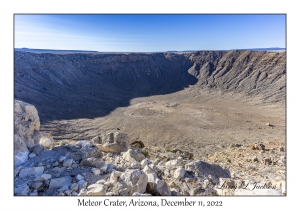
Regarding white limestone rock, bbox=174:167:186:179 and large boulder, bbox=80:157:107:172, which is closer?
large boulder, bbox=80:157:107:172

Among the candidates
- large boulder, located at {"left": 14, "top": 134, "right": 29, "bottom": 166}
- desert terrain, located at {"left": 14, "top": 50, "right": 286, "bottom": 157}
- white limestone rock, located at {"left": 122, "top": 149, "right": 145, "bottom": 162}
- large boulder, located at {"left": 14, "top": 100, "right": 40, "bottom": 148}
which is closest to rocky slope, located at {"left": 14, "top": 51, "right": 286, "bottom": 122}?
desert terrain, located at {"left": 14, "top": 50, "right": 286, "bottom": 157}

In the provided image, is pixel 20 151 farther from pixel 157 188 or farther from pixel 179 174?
pixel 179 174

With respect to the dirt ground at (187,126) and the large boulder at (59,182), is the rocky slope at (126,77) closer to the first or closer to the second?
the dirt ground at (187,126)

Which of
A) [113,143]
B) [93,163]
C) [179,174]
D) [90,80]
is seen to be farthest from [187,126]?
[90,80]

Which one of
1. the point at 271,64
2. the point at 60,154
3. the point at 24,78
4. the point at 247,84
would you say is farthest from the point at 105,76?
the point at 60,154

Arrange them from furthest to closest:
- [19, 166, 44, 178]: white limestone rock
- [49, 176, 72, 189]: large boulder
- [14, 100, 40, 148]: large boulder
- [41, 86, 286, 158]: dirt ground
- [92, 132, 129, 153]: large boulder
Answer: [41, 86, 286, 158]: dirt ground, [92, 132, 129, 153]: large boulder, [14, 100, 40, 148]: large boulder, [19, 166, 44, 178]: white limestone rock, [49, 176, 72, 189]: large boulder

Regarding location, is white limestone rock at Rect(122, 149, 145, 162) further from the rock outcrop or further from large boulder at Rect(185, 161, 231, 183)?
the rock outcrop
